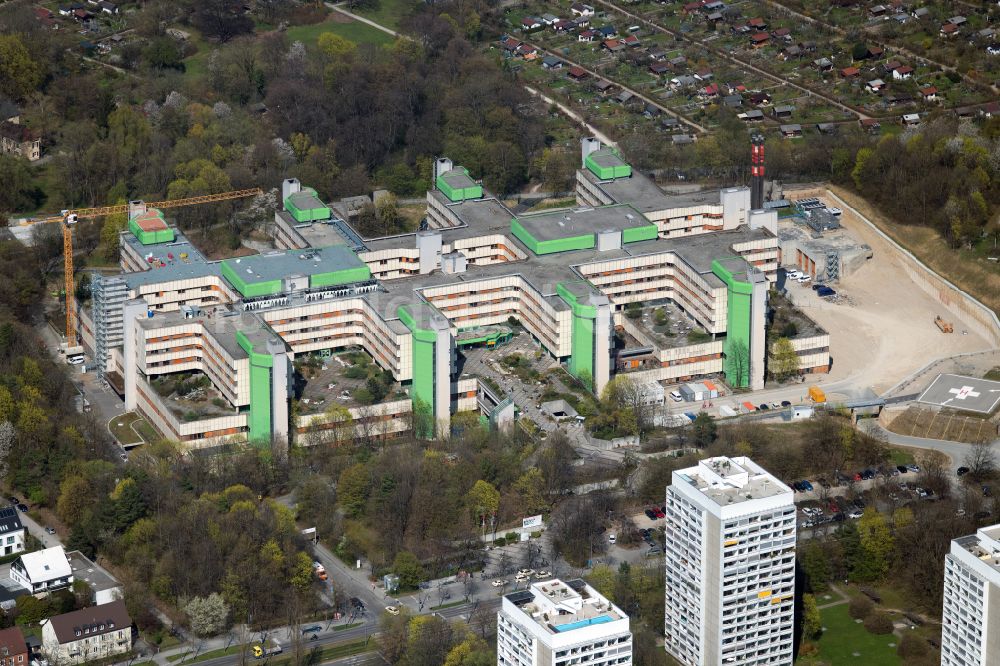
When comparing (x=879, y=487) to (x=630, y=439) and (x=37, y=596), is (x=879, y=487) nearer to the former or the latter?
(x=630, y=439)

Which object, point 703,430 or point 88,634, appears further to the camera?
point 703,430

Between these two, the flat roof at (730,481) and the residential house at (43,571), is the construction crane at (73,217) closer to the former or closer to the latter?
the residential house at (43,571)

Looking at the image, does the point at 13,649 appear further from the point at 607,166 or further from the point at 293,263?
the point at 607,166

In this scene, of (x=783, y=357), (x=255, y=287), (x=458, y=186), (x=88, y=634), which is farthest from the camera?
(x=458, y=186)

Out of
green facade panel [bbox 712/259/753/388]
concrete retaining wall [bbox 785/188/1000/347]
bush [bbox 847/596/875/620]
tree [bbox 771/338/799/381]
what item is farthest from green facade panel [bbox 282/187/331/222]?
bush [bbox 847/596/875/620]

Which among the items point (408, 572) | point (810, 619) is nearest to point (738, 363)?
point (810, 619)

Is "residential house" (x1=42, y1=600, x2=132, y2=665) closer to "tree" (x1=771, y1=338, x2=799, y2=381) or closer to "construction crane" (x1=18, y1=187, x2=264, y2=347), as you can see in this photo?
"construction crane" (x1=18, y1=187, x2=264, y2=347)

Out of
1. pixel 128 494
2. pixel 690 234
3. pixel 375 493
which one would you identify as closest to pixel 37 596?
pixel 128 494
